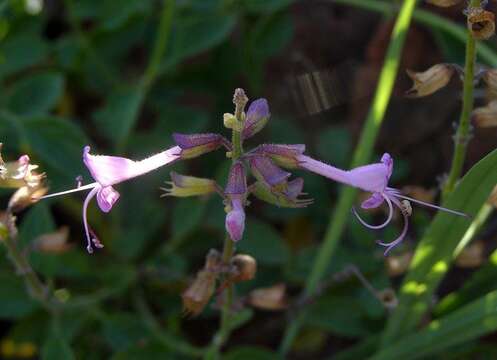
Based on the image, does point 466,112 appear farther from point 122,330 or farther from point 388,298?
point 122,330

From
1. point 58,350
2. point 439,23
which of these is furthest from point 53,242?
point 439,23

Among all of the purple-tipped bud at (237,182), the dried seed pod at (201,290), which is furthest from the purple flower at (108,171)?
the dried seed pod at (201,290)

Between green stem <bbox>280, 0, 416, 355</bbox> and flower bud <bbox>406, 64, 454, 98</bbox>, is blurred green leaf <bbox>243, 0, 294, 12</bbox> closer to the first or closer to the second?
green stem <bbox>280, 0, 416, 355</bbox>

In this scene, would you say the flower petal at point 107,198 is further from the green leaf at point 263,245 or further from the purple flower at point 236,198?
the green leaf at point 263,245

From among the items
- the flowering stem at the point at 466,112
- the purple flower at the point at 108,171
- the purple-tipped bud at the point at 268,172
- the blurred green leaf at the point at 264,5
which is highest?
the blurred green leaf at the point at 264,5

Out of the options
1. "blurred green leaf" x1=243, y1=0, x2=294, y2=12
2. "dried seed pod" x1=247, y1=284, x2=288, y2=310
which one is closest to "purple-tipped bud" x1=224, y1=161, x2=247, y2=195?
"dried seed pod" x1=247, y1=284, x2=288, y2=310

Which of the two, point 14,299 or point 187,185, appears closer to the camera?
point 187,185
